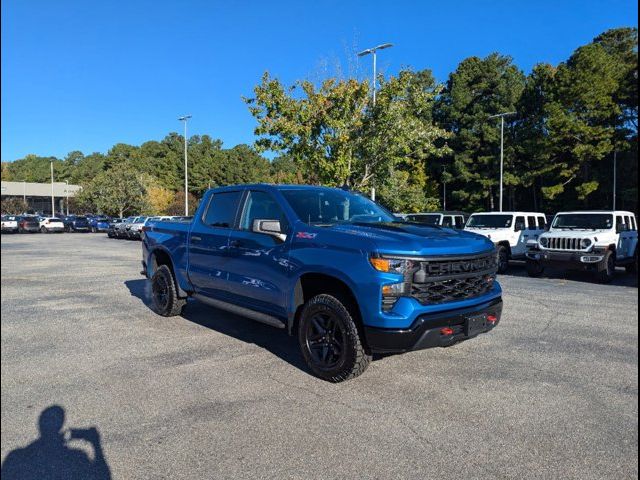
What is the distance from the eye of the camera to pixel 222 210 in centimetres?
636

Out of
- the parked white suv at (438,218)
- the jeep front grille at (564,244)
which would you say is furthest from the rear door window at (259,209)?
the parked white suv at (438,218)

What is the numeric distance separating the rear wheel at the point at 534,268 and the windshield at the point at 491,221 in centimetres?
220

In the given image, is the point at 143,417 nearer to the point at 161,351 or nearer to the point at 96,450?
the point at 96,450

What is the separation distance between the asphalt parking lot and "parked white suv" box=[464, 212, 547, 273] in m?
7.90

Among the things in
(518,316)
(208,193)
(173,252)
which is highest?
(208,193)

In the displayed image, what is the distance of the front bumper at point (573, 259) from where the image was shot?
12148 mm

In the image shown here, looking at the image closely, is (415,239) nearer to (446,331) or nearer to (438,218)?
(446,331)

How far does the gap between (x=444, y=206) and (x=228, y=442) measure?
50511 millimetres

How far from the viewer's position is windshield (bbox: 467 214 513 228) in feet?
51.8

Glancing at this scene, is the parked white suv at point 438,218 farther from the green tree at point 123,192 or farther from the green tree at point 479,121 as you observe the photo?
the green tree at point 123,192

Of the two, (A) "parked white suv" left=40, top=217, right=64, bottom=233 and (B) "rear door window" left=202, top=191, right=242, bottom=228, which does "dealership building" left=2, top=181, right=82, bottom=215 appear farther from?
(B) "rear door window" left=202, top=191, right=242, bottom=228

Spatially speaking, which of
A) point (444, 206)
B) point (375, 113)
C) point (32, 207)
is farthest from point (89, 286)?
point (32, 207)

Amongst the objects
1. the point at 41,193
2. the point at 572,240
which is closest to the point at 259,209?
the point at 572,240

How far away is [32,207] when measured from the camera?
285 feet
